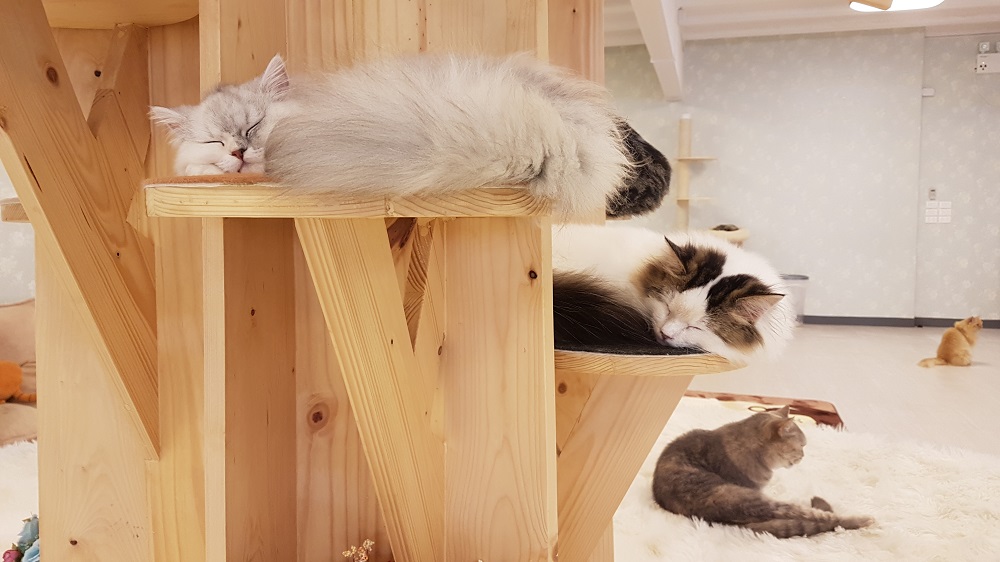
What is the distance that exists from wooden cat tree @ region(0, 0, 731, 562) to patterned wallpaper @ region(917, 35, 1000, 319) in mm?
5607

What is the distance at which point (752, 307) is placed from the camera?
3.23ft

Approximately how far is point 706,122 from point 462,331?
5.52 metres

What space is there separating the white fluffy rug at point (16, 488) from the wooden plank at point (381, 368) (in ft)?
4.72

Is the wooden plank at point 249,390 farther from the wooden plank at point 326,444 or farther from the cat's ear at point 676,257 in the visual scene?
the cat's ear at point 676,257

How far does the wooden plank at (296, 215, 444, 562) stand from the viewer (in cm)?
75

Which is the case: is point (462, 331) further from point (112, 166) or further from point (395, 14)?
point (112, 166)

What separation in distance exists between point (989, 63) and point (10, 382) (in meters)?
6.87

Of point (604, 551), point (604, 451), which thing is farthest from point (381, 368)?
point (604, 551)

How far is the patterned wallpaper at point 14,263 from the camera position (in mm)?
3754

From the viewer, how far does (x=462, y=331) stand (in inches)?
35.5

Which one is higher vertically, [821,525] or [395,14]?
[395,14]

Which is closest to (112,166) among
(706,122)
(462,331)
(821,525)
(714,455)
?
(462,331)

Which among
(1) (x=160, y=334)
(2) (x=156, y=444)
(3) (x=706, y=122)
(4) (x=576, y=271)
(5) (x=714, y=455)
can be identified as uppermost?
(3) (x=706, y=122)

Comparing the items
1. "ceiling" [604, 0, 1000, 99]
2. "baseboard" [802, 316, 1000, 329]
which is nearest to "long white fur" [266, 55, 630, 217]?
"ceiling" [604, 0, 1000, 99]
